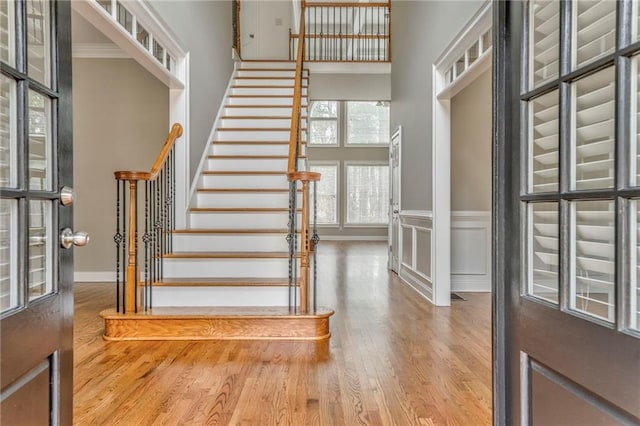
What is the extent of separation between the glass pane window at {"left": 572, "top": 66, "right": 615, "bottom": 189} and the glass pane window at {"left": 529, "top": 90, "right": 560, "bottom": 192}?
0.18ft

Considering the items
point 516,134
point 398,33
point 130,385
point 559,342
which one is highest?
point 398,33

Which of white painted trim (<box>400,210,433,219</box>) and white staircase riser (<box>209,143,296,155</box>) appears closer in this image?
white painted trim (<box>400,210,433,219</box>)

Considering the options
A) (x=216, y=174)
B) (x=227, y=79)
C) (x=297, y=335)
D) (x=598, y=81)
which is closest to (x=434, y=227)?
(x=297, y=335)

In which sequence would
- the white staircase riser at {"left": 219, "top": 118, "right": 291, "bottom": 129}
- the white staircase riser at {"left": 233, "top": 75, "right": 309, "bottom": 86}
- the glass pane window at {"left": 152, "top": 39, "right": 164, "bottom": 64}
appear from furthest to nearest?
the white staircase riser at {"left": 233, "top": 75, "right": 309, "bottom": 86} → the white staircase riser at {"left": 219, "top": 118, "right": 291, "bottom": 129} → the glass pane window at {"left": 152, "top": 39, "right": 164, "bottom": 64}

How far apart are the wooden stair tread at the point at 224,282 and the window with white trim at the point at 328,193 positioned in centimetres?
735

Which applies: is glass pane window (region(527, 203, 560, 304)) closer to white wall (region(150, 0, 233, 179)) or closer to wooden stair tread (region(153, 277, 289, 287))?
wooden stair tread (region(153, 277, 289, 287))

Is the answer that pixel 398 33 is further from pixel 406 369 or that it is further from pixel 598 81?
pixel 598 81

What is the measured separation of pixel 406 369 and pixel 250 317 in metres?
1.09

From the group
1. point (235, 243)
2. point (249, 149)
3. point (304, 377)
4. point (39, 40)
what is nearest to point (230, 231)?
point (235, 243)

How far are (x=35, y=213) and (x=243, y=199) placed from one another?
326 cm

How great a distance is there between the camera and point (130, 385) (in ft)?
6.77

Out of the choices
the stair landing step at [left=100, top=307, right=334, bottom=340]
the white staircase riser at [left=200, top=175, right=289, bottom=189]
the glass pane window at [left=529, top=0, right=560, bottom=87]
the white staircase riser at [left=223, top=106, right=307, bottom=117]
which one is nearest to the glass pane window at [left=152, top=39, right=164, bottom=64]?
the white staircase riser at [left=200, top=175, right=289, bottom=189]

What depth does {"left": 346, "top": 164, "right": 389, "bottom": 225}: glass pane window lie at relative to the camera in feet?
34.7

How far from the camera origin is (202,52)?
4445mm
